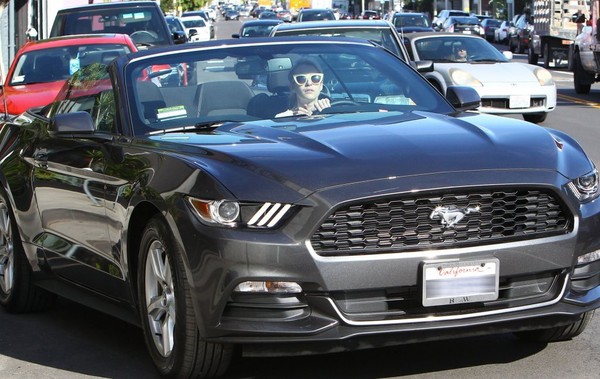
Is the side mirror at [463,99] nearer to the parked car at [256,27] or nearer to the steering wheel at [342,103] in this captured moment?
the steering wheel at [342,103]

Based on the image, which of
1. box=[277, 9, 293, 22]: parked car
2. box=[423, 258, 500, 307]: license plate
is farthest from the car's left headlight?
box=[277, 9, 293, 22]: parked car

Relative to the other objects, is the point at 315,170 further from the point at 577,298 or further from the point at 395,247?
the point at 577,298

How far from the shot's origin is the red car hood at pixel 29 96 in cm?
1487

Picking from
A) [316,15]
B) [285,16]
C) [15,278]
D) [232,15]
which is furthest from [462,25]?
[232,15]

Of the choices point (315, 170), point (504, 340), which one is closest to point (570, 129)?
point (504, 340)

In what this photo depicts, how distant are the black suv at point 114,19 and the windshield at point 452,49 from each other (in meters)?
4.09

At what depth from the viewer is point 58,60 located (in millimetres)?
16328

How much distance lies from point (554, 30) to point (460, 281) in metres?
32.5

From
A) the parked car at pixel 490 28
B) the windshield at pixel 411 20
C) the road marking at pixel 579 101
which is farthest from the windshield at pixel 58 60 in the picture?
the parked car at pixel 490 28

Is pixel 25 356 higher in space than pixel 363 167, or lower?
lower

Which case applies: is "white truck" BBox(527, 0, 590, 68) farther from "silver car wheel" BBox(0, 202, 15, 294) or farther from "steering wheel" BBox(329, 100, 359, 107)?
"steering wheel" BBox(329, 100, 359, 107)

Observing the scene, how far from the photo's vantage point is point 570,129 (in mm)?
18719

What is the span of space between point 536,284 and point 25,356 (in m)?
2.70

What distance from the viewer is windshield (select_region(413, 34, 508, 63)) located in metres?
20.1
